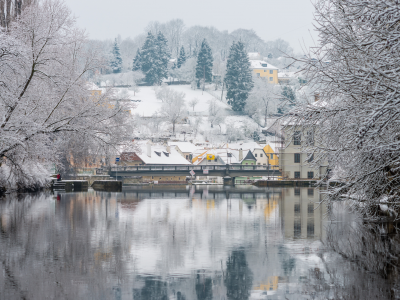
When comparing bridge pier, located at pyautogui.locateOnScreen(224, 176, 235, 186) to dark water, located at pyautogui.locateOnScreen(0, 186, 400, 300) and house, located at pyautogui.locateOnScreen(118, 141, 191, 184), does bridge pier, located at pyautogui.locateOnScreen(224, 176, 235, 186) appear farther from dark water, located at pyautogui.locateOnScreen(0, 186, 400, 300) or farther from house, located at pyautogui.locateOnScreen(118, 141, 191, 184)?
dark water, located at pyautogui.locateOnScreen(0, 186, 400, 300)

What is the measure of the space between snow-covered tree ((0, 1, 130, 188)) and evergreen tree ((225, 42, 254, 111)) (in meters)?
117

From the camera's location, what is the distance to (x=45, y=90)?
92.5 feet

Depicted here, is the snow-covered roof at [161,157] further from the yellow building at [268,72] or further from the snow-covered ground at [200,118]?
the yellow building at [268,72]

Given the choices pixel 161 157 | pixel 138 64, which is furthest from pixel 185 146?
pixel 138 64

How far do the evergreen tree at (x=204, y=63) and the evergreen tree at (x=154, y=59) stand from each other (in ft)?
44.3

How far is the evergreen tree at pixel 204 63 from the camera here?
563 ft

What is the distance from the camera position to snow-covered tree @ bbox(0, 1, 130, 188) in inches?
962

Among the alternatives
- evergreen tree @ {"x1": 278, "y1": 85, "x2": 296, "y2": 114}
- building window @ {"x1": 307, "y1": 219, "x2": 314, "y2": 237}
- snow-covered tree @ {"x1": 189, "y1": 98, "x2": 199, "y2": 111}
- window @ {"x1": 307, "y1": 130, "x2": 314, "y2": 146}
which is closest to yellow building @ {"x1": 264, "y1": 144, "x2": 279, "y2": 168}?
snow-covered tree @ {"x1": 189, "y1": 98, "x2": 199, "y2": 111}

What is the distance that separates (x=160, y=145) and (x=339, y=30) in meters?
104

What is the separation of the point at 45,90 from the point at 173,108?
115 meters

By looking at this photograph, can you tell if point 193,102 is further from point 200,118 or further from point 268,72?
point 268,72

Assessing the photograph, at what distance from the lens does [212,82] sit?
18175cm

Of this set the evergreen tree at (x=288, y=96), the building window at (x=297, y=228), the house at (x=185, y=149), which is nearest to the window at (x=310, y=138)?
the evergreen tree at (x=288, y=96)

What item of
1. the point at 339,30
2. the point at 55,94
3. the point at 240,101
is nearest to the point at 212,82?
the point at 240,101
